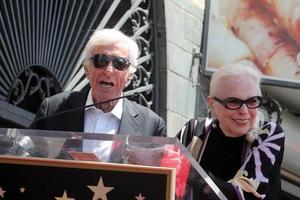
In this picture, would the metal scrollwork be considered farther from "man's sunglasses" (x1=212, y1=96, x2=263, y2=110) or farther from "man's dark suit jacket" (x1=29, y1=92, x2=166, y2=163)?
"man's sunglasses" (x1=212, y1=96, x2=263, y2=110)

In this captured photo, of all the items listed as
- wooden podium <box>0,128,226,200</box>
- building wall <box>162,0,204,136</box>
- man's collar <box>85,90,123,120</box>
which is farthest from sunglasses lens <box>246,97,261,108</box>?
building wall <box>162,0,204,136</box>

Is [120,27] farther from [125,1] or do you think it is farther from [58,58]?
[58,58]

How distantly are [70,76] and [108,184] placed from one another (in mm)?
5238

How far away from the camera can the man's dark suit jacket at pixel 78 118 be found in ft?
11.9

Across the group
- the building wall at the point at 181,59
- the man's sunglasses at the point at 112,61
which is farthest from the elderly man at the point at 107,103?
the building wall at the point at 181,59

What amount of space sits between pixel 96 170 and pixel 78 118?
1274mm

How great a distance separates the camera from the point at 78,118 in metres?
3.69

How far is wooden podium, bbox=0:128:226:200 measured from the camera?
7.89 ft

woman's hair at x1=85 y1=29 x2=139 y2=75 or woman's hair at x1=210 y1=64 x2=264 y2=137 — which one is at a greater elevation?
woman's hair at x1=85 y1=29 x2=139 y2=75

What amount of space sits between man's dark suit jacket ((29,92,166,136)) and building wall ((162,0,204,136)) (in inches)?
184

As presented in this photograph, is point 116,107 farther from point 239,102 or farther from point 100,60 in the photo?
point 239,102

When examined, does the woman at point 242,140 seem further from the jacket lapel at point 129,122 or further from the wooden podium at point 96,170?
the wooden podium at point 96,170

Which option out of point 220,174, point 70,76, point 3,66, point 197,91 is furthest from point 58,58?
point 220,174

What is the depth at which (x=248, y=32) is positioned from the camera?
8852 millimetres
